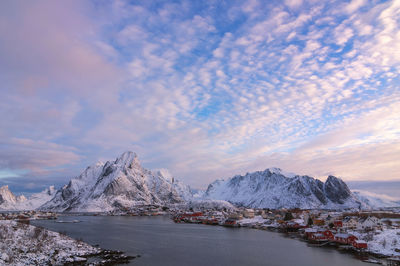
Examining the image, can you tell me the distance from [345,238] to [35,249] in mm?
45468

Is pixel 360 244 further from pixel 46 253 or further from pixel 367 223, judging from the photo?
pixel 46 253

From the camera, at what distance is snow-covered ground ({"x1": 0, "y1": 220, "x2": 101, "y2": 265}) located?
2775cm

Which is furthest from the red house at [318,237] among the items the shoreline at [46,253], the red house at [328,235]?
the shoreline at [46,253]

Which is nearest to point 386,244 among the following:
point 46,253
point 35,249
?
point 46,253

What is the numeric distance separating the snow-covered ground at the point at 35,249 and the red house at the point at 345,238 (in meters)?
38.6

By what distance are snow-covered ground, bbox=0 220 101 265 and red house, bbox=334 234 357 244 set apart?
3856cm

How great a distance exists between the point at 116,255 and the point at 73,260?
577 centimetres

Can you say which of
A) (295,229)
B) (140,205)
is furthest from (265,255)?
(140,205)

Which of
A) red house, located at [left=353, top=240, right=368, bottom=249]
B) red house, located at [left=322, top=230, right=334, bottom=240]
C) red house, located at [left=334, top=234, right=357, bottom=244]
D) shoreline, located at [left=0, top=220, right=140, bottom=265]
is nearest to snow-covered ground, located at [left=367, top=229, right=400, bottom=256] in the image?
red house, located at [left=353, top=240, right=368, bottom=249]

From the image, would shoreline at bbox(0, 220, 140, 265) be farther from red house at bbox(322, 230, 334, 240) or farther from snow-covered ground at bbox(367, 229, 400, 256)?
red house at bbox(322, 230, 334, 240)

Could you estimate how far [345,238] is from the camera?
150 ft

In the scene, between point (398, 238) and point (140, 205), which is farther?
point (140, 205)

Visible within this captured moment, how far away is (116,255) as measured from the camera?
113 feet

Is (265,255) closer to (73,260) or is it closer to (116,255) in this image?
(116,255)
